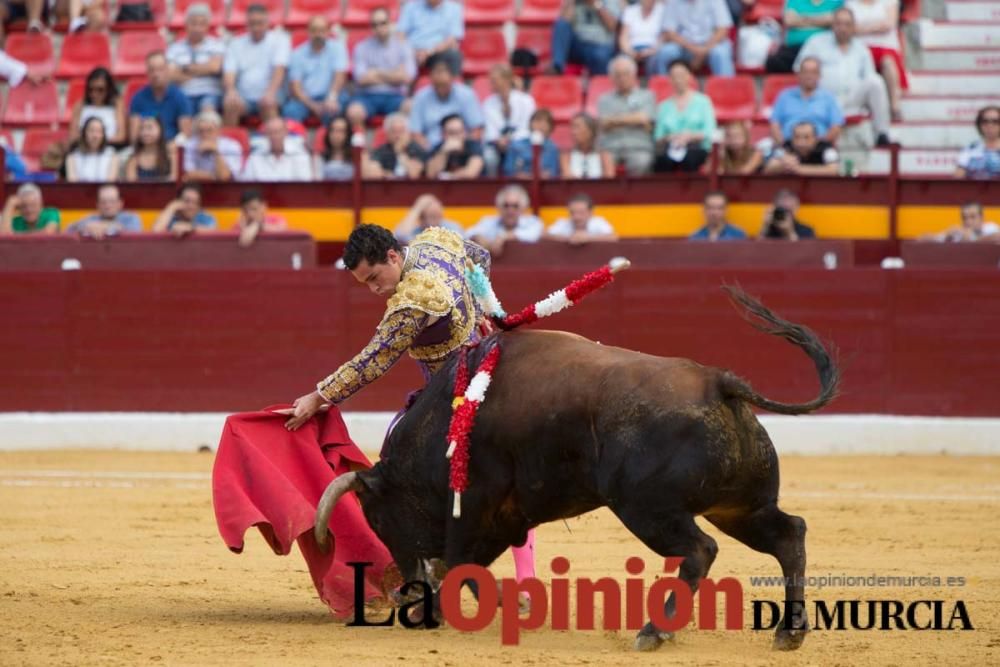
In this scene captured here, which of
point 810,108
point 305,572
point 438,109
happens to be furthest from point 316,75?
point 305,572

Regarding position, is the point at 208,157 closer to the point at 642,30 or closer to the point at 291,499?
the point at 642,30

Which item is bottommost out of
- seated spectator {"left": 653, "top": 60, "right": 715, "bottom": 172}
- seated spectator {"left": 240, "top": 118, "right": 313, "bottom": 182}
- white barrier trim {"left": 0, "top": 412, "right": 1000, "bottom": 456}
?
white barrier trim {"left": 0, "top": 412, "right": 1000, "bottom": 456}

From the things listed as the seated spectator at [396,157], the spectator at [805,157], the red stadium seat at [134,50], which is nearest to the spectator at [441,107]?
the seated spectator at [396,157]

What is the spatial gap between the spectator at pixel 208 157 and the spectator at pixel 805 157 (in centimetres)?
344

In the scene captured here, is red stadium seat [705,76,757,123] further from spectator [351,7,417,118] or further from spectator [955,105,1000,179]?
spectator [351,7,417,118]

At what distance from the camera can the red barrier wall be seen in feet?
34.4

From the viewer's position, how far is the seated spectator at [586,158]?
427 inches

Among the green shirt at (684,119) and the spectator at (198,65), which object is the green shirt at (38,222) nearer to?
the spectator at (198,65)

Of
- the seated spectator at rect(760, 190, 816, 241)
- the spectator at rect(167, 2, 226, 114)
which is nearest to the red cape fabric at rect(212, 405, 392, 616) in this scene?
the seated spectator at rect(760, 190, 816, 241)

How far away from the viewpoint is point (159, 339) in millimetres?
10969

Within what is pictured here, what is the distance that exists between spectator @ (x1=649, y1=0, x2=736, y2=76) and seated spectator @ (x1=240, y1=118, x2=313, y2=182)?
2.68 meters

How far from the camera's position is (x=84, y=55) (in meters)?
13.8

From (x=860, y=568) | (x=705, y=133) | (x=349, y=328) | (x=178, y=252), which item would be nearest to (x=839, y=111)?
(x=705, y=133)

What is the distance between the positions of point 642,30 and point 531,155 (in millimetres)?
1787
